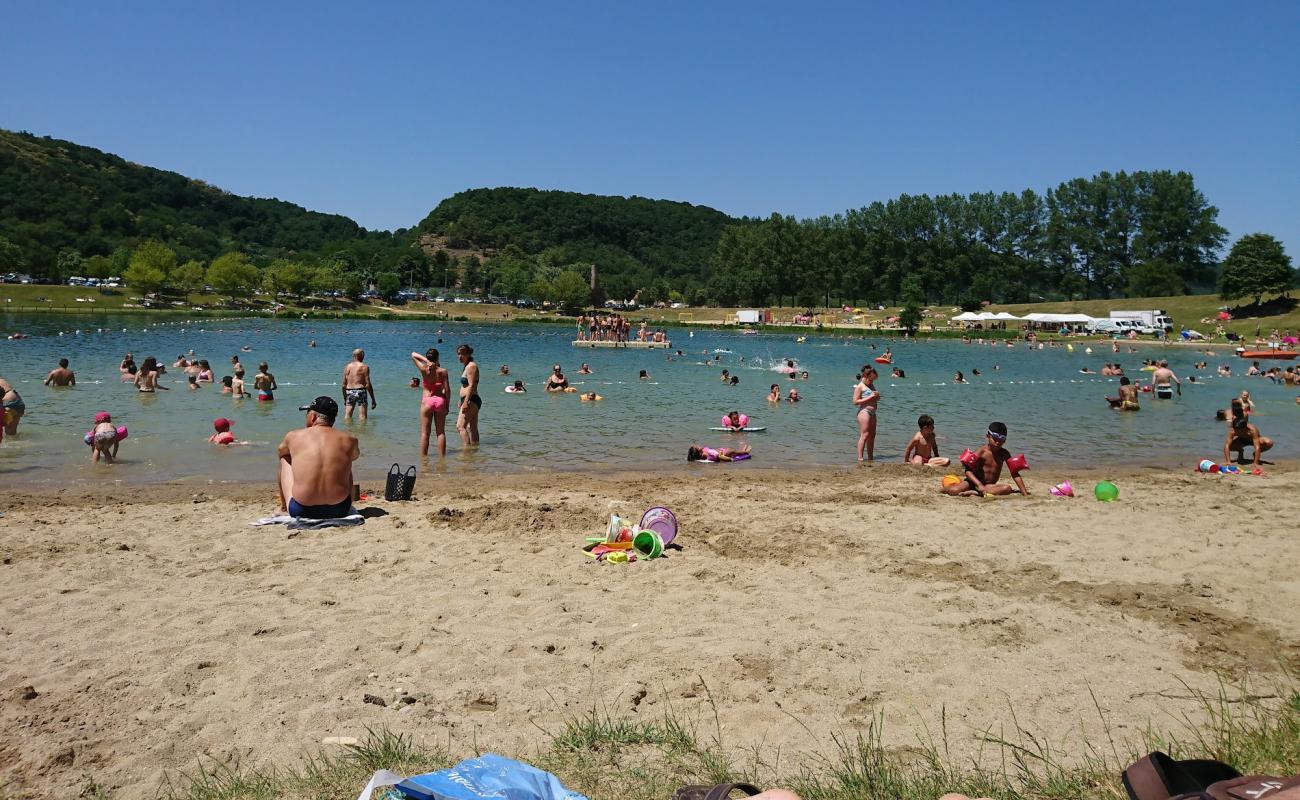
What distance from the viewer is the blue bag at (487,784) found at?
2.92 meters

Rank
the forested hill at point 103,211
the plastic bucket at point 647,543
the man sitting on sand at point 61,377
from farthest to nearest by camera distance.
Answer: the forested hill at point 103,211 < the man sitting on sand at point 61,377 < the plastic bucket at point 647,543

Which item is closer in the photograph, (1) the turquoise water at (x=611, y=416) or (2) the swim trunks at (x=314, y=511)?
(2) the swim trunks at (x=314, y=511)

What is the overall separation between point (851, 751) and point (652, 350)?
170ft

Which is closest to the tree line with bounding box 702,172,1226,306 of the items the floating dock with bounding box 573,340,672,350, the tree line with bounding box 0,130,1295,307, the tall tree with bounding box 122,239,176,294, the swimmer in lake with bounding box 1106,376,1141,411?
the tree line with bounding box 0,130,1295,307

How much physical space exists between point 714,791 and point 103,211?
573 feet

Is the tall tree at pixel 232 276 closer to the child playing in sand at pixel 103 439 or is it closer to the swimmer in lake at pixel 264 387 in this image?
the swimmer in lake at pixel 264 387

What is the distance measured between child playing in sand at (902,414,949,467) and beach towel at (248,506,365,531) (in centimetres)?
933

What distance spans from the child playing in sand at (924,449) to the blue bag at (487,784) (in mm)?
11881

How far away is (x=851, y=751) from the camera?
3887 mm

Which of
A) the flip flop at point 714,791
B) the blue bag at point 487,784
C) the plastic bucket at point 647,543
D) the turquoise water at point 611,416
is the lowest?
the turquoise water at point 611,416

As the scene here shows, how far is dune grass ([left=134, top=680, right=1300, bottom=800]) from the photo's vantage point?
3365mm

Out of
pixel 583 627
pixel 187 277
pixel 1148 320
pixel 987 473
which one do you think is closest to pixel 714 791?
pixel 583 627

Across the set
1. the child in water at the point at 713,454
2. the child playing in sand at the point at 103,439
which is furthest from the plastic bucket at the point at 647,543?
the child playing in sand at the point at 103,439

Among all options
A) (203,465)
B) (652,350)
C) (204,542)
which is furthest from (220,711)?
(652,350)
